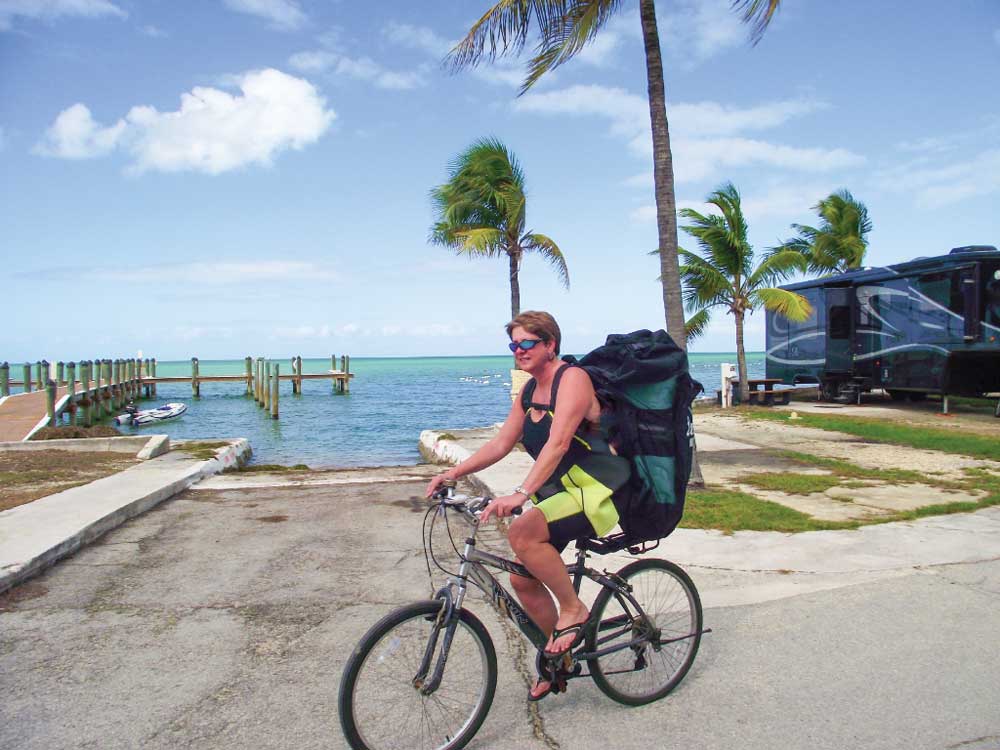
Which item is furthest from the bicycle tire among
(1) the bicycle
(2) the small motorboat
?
(2) the small motorboat

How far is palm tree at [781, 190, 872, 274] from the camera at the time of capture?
29578 millimetres

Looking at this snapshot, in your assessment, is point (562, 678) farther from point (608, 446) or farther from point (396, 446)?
point (396, 446)

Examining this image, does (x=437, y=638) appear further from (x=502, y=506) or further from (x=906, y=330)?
(x=906, y=330)

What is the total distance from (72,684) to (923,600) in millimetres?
4929

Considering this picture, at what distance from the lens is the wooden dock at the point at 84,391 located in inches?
844

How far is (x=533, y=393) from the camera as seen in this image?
3.37 m

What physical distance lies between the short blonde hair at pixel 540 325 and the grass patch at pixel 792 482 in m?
6.19

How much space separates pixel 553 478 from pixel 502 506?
0.42 metres

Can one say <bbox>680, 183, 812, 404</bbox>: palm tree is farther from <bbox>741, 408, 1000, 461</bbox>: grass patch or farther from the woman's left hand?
the woman's left hand

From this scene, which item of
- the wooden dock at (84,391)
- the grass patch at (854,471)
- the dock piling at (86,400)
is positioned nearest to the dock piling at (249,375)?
the wooden dock at (84,391)

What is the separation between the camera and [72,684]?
3719mm

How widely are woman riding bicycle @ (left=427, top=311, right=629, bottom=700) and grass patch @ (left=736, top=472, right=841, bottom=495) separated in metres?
6.11

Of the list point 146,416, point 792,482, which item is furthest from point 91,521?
point 146,416

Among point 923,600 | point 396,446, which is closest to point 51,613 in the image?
point 923,600
